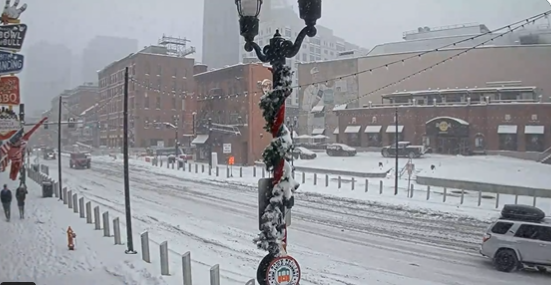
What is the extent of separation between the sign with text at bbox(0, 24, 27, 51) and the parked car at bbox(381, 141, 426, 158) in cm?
1386

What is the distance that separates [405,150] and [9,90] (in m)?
14.6

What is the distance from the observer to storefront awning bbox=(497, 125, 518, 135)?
584 inches

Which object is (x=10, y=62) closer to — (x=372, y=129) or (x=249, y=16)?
(x=249, y=16)

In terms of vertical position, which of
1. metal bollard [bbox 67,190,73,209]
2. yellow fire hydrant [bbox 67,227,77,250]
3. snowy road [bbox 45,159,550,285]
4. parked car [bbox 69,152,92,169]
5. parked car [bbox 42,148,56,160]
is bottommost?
snowy road [bbox 45,159,550,285]

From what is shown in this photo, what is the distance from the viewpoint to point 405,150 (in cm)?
1711

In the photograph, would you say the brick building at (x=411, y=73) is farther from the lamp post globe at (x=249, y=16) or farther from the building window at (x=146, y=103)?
the lamp post globe at (x=249, y=16)

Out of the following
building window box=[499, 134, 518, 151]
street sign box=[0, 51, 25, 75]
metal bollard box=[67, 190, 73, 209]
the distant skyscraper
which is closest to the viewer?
street sign box=[0, 51, 25, 75]

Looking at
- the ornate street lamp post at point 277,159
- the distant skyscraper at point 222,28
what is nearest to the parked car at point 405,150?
the distant skyscraper at point 222,28

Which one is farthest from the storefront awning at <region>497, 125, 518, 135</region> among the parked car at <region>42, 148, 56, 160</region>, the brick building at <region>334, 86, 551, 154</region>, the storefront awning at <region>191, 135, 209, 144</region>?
the parked car at <region>42, 148, 56, 160</region>

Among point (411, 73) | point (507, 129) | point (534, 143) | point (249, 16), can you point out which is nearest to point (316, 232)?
point (249, 16)

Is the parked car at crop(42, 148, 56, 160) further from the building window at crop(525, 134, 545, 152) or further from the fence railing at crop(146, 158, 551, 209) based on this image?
the building window at crop(525, 134, 545, 152)

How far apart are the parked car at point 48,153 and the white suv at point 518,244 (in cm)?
774

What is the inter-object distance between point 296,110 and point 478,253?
5.42 m

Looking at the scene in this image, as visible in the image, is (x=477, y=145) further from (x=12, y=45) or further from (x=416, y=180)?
(x=12, y=45)
